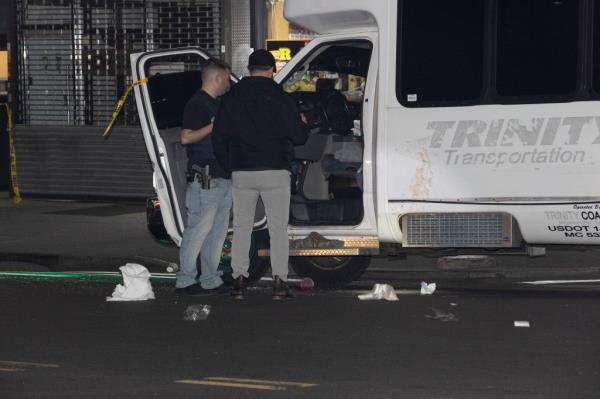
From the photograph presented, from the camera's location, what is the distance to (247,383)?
869cm

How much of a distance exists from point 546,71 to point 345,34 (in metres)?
1.72

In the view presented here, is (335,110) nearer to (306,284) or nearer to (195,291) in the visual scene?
(306,284)

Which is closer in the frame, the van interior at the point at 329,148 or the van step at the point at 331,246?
the van step at the point at 331,246

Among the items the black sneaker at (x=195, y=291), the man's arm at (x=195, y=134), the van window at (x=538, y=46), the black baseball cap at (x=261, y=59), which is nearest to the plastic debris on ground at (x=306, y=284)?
the black sneaker at (x=195, y=291)

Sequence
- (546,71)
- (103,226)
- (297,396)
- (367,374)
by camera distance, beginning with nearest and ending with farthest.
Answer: (297,396)
(367,374)
(546,71)
(103,226)

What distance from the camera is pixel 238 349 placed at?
9836 mm

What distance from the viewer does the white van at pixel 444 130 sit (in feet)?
38.2

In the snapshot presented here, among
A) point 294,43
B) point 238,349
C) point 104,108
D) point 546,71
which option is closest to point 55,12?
point 104,108

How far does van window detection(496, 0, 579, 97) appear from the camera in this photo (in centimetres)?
1164

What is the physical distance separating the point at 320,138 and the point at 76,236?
479 centimetres

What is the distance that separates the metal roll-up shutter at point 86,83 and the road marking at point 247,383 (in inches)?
464

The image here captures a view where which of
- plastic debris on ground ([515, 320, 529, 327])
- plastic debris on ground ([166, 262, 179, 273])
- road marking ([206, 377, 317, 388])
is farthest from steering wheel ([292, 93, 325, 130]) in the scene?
road marking ([206, 377, 317, 388])

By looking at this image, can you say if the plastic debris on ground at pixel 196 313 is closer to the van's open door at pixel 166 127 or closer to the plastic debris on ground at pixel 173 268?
the van's open door at pixel 166 127

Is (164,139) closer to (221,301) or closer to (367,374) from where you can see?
(221,301)
